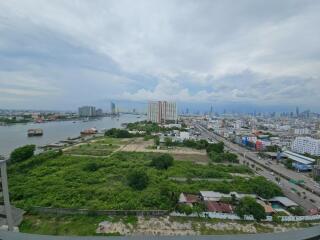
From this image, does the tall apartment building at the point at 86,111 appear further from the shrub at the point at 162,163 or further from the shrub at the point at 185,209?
the shrub at the point at 185,209

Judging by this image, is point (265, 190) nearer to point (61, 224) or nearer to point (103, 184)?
point (103, 184)

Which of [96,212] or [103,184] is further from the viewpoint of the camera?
[103,184]

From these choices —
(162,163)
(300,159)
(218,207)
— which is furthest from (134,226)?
(300,159)

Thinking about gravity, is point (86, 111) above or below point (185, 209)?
above

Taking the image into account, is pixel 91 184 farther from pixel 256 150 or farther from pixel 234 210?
pixel 256 150

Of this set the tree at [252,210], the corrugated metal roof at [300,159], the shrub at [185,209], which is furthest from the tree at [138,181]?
the corrugated metal roof at [300,159]

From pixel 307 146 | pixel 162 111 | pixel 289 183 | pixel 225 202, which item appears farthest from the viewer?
pixel 162 111

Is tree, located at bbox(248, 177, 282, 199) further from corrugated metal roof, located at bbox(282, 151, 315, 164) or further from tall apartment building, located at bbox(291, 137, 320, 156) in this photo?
tall apartment building, located at bbox(291, 137, 320, 156)
